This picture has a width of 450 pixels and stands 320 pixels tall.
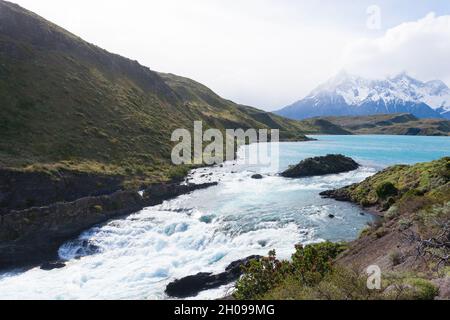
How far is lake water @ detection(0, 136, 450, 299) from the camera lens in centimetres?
3456

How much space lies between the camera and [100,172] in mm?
69438

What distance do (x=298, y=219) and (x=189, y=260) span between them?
55.0 ft

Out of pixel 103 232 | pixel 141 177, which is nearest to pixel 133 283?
pixel 103 232

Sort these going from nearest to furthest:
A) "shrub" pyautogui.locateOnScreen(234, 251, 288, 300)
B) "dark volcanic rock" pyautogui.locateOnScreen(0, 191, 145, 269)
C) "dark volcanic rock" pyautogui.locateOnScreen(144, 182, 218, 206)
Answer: "shrub" pyautogui.locateOnScreen(234, 251, 288, 300) → "dark volcanic rock" pyautogui.locateOnScreen(0, 191, 145, 269) → "dark volcanic rock" pyautogui.locateOnScreen(144, 182, 218, 206)

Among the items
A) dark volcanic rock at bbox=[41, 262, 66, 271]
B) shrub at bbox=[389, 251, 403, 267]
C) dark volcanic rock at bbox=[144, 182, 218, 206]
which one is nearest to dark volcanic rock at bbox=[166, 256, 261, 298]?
shrub at bbox=[389, 251, 403, 267]

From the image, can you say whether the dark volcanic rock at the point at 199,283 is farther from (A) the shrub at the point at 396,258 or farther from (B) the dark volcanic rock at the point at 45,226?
(B) the dark volcanic rock at the point at 45,226

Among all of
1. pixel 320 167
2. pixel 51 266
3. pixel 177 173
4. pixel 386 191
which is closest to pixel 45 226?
pixel 51 266

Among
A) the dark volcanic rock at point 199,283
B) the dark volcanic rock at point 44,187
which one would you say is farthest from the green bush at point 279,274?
the dark volcanic rock at point 44,187

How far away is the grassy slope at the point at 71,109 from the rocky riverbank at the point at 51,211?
17.9 feet

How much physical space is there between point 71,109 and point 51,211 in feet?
165

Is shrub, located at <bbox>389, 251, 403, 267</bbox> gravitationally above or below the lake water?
above

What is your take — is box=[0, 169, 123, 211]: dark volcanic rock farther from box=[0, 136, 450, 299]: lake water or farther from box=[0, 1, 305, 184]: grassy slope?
box=[0, 136, 450, 299]: lake water

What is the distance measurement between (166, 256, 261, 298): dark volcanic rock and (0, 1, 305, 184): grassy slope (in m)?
39.6

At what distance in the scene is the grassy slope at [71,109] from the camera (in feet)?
240
